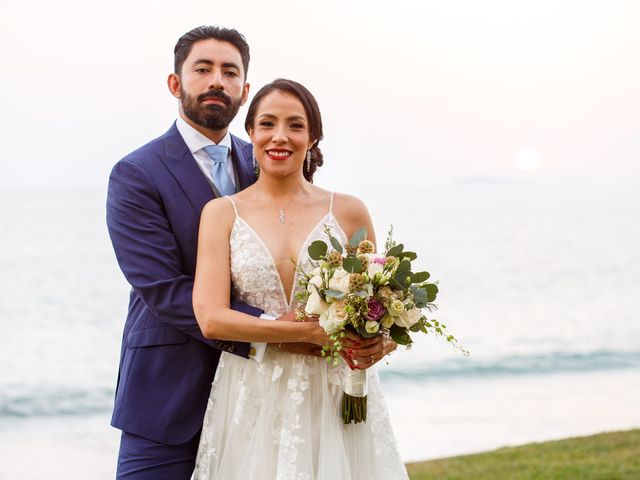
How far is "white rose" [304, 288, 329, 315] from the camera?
3.29 m

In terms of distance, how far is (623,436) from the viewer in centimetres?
830

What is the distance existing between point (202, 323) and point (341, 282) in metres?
0.67

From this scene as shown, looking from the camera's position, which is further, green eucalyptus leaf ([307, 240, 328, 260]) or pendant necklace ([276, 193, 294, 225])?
pendant necklace ([276, 193, 294, 225])

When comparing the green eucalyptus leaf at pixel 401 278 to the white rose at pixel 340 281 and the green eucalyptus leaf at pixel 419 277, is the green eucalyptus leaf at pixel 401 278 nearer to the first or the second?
the green eucalyptus leaf at pixel 419 277

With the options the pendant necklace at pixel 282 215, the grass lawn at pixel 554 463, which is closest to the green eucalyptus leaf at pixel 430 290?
the pendant necklace at pixel 282 215

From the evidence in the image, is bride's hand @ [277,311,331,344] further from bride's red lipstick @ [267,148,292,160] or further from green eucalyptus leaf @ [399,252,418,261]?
bride's red lipstick @ [267,148,292,160]

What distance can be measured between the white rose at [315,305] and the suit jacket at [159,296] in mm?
637

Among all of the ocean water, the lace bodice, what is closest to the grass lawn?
the ocean water

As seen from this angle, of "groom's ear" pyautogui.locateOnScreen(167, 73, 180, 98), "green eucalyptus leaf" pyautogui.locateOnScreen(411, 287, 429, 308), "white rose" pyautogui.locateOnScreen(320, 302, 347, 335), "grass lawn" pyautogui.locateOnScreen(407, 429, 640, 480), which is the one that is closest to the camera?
"white rose" pyautogui.locateOnScreen(320, 302, 347, 335)

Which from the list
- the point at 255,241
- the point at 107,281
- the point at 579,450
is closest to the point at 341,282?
the point at 255,241

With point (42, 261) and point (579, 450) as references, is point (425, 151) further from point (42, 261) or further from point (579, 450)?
point (579, 450)

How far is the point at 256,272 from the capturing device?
12.0ft

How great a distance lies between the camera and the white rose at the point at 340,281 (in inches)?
127

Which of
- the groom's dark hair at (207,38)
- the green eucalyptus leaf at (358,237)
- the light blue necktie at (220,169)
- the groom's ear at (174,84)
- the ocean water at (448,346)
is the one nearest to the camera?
the green eucalyptus leaf at (358,237)
